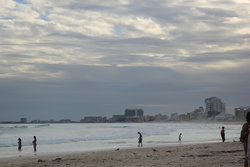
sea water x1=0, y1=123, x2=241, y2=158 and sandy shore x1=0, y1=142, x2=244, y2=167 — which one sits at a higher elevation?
sandy shore x1=0, y1=142, x2=244, y2=167

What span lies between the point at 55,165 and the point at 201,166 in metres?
6.00

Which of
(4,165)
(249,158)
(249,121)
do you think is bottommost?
(4,165)

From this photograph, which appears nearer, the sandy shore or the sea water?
the sandy shore

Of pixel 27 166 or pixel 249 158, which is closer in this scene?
pixel 249 158

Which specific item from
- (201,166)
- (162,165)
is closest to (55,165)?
(162,165)

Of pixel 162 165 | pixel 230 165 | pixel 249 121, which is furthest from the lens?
pixel 162 165

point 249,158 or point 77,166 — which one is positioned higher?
point 249,158

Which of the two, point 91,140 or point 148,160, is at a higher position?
point 148,160

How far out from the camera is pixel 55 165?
1523cm

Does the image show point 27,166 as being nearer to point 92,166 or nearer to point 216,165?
point 92,166

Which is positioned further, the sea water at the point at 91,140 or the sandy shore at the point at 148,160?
the sea water at the point at 91,140

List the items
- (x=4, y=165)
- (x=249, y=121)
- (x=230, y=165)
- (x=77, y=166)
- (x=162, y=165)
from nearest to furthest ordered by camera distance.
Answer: (x=249, y=121) < (x=230, y=165) < (x=162, y=165) < (x=77, y=166) < (x=4, y=165)

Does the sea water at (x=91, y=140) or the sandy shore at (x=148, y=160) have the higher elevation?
the sandy shore at (x=148, y=160)

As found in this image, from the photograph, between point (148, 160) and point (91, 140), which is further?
point (91, 140)
